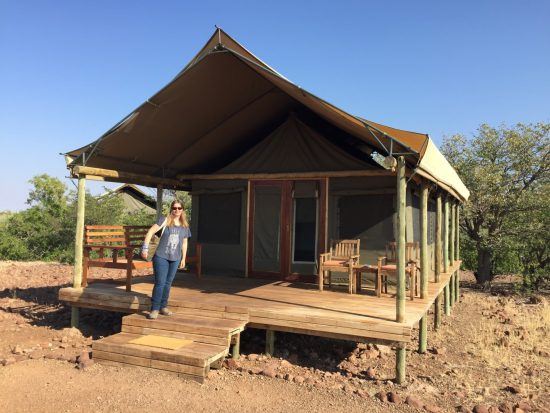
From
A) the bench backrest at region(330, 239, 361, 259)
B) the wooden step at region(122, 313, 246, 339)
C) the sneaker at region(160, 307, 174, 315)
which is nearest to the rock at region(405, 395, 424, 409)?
the wooden step at region(122, 313, 246, 339)

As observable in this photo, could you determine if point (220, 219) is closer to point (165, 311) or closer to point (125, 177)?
point (125, 177)

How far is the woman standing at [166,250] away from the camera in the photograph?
17.0 ft

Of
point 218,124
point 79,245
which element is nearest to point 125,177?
point 79,245

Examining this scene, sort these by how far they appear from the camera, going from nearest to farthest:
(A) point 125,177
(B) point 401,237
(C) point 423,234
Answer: (B) point 401,237 < (C) point 423,234 < (A) point 125,177

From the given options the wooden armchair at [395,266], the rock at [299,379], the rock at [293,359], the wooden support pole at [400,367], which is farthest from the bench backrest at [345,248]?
the rock at [299,379]

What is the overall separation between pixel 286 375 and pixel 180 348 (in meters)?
1.09

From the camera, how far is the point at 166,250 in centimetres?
521

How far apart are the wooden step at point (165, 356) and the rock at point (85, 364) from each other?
70 millimetres

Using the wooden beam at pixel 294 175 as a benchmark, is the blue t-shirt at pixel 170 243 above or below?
below

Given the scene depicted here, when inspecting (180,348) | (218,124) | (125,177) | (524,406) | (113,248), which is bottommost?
(524,406)

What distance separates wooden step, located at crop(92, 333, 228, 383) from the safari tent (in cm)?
91

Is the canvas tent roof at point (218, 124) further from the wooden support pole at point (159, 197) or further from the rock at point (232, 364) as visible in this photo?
the rock at point (232, 364)

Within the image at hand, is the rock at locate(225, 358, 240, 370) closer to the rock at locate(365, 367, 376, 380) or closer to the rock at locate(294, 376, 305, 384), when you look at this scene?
the rock at locate(294, 376, 305, 384)

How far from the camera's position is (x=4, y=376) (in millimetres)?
4395
